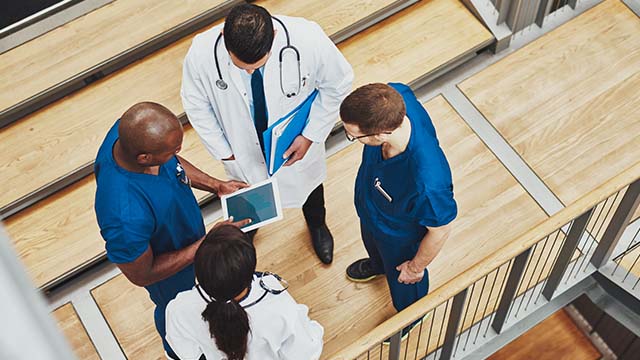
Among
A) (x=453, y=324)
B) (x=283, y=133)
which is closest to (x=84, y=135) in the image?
(x=283, y=133)

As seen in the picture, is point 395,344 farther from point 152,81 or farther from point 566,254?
point 152,81

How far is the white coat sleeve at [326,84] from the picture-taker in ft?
8.32

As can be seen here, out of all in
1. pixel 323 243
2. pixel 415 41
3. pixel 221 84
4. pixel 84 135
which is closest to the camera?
pixel 221 84

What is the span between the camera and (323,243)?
3348 mm

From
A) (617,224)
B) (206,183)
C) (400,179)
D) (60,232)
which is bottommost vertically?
(60,232)

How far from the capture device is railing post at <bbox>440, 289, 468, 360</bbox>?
2513mm

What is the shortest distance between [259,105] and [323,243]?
3.13 feet

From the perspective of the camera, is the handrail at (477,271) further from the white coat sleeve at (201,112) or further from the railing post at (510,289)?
the white coat sleeve at (201,112)

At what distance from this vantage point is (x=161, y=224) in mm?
2328

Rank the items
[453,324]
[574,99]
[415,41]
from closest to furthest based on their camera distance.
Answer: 1. [453,324]
2. [574,99]
3. [415,41]

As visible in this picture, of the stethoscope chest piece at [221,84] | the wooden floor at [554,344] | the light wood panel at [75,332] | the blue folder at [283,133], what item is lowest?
the wooden floor at [554,344]

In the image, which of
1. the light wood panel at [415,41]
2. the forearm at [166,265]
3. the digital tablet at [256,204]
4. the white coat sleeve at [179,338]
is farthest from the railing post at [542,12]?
the white coat sleeve at [179,338]

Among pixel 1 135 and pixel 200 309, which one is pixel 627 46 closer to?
pixel 200 309

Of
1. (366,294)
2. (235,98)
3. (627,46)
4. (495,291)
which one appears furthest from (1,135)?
(627,46)
